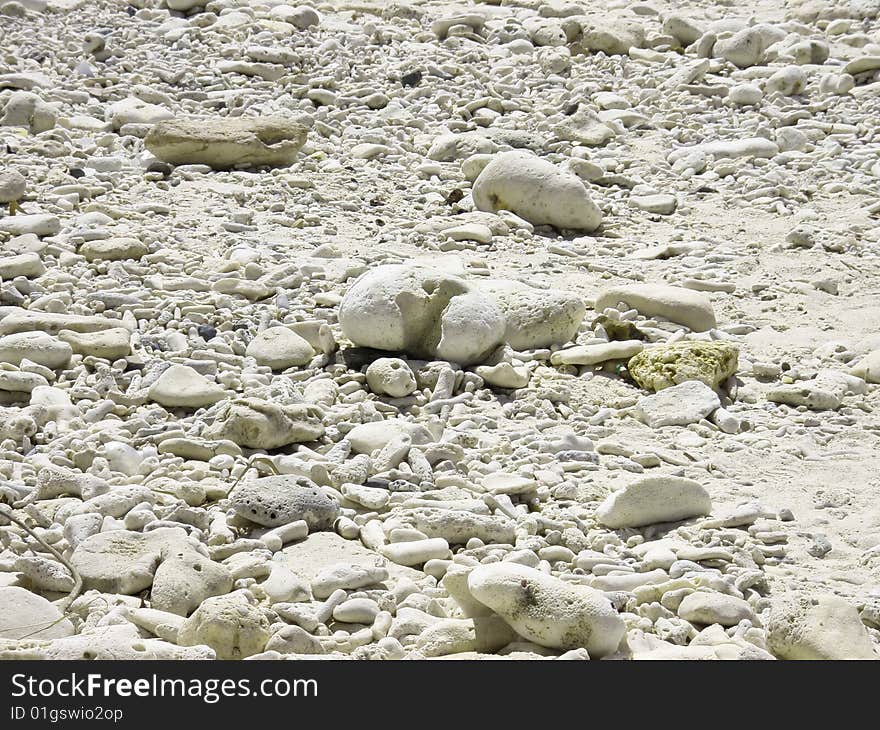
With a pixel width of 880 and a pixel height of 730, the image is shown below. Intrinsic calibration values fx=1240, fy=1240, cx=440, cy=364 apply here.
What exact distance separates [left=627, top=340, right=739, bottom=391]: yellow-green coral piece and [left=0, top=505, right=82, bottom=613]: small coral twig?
238 cm

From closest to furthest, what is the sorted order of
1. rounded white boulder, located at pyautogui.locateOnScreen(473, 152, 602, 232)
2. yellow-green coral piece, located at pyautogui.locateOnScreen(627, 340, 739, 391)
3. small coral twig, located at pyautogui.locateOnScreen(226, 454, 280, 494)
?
small coral twig, located at pyautogui.locateOnScreen(226, 454, 280, 494) < yellow-green coral piece, located at pyautogui.locateOnScreen(627, 340, 739, 391) < rounded white boulder, located at pyautogui.locateOnScreen(473, 152, 602, 232)

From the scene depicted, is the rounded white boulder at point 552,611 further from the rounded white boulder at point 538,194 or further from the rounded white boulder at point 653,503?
the rounded white boulder at point 538,194

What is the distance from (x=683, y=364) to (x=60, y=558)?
2481mm

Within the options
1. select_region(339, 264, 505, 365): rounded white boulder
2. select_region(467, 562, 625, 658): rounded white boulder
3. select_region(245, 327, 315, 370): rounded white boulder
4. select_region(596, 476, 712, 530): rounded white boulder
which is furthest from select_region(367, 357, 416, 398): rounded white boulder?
select_region(467, 562, 625, 658): rounded white boulder

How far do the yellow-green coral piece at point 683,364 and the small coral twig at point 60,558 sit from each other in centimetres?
238

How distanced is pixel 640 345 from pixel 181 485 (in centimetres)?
205

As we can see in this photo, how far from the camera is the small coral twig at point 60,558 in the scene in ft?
10.3

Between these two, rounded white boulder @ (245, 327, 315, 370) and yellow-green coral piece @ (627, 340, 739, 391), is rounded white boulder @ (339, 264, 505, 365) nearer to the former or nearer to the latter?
rounded white boulder @ (245, 327, 315, 370)

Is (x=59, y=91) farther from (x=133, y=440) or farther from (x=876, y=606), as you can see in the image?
(x=876, y=606)

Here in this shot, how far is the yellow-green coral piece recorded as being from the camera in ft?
15.5

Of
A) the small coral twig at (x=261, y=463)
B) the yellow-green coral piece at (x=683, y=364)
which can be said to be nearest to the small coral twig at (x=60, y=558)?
the small coral twig at (x=261, y=463)

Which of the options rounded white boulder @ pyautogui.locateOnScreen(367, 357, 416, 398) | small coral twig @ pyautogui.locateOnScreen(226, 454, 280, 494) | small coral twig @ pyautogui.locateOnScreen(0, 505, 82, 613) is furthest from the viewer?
rounded white boulder @ pyautogui.locateOnScreen(367, 357, 416, 398)

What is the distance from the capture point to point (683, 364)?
4.76m

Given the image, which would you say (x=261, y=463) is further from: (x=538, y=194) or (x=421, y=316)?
(x=538, y=194)
